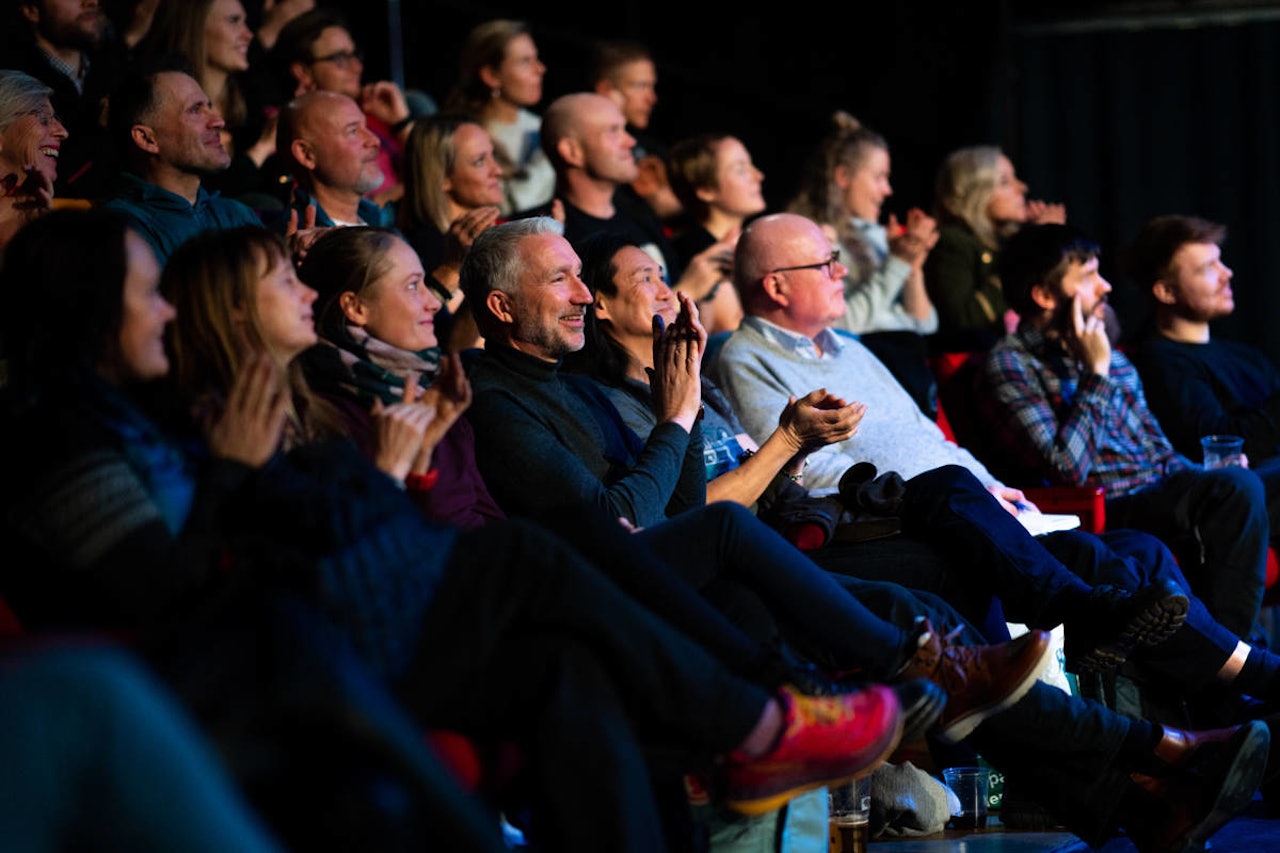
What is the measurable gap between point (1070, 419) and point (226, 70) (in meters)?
2.47

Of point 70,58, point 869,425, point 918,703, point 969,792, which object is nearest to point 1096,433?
point 869,425

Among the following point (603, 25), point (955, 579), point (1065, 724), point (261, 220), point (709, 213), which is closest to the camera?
point (1065, 724)

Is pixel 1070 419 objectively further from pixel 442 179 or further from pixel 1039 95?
pixel 1039 95

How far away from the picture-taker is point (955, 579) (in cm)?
341

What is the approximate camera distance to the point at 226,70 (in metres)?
4.76

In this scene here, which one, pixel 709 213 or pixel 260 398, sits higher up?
pixel 260 398

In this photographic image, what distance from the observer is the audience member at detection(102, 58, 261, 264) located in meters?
3.69

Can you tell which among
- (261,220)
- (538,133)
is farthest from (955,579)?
(538,133)

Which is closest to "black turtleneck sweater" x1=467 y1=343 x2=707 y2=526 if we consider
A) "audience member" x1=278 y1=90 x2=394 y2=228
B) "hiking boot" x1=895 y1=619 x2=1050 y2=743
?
"hiking boot" x1=895 y1=619 x2=1050 y2=743

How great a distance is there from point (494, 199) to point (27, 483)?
2.83 metres

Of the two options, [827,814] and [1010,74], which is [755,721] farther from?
[1010,74]

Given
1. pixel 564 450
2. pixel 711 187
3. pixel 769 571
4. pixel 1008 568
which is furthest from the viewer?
pixel 711 187

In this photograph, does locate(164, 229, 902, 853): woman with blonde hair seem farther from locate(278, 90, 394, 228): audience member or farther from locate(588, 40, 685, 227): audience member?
locate(588, 40, 685, 227): audience member

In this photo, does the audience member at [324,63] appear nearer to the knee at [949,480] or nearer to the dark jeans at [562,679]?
the knee at [949,480]
